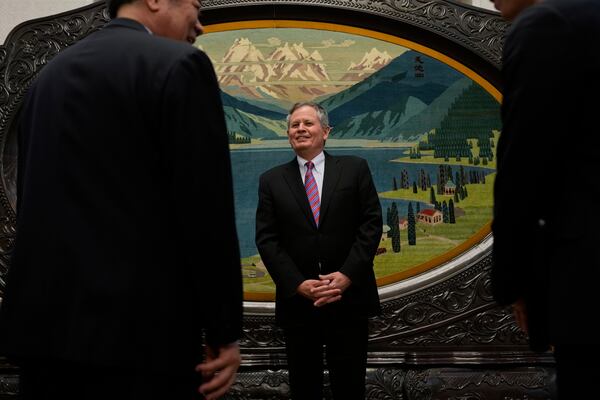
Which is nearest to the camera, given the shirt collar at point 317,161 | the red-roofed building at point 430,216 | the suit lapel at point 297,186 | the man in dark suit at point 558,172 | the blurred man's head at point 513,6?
the man in dark suit at point 558,172

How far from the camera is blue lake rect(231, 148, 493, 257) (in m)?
4.23

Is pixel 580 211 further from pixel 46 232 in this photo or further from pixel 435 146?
pixel 435 146

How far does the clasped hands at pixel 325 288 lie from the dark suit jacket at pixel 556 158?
1.79 m

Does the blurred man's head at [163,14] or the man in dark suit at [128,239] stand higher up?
the blurred man's head at [163,14]

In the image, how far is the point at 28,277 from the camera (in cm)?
148

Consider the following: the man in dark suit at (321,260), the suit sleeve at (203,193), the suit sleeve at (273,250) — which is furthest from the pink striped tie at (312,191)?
the suit sleeve at (203,193)

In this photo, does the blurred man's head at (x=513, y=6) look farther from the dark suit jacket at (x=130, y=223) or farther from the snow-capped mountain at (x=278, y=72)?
the snow-capped mountain at (x=278, y=72)

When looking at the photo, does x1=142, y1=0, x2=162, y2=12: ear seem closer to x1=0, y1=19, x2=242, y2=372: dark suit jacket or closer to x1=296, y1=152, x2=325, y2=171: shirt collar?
x1=0, y1=19, x2=242, y2=372: dark suit jacket

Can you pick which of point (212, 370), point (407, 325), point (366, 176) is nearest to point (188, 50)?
point (212, 370)

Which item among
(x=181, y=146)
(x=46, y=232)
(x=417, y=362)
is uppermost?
(x=181, y=146)

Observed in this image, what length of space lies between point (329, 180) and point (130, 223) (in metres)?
2.07

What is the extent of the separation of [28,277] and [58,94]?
14.8 inches

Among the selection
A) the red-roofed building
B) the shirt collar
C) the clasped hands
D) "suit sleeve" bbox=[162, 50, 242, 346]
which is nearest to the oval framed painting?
the red-roofed building

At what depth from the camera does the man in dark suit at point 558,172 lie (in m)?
1.35
